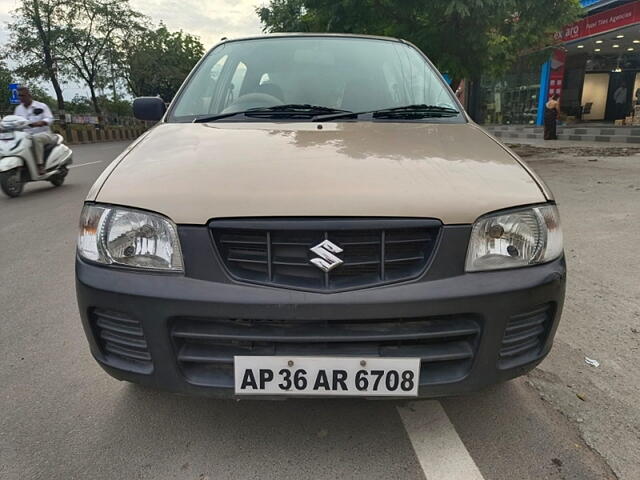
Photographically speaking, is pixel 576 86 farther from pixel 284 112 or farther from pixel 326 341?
pixel 326 341

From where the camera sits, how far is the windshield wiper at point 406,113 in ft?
8.39

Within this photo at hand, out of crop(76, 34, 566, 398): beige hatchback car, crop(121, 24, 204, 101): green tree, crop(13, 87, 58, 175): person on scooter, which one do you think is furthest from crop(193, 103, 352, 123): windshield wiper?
crop(121, 24, 204, 101): green tree

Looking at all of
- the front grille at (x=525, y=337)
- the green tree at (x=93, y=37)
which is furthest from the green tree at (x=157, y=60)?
the front grille at (x=525, y=337)

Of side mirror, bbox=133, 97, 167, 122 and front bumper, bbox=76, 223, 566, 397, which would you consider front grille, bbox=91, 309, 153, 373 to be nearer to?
front bumper, bbox=76, 223, 566, 397

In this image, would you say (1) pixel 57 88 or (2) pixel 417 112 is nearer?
(2) pixel 417 112

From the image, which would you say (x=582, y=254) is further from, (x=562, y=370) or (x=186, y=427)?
(x=186, y=427)

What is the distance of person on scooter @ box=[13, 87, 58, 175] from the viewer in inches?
313

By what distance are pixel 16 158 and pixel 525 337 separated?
26.0 ft

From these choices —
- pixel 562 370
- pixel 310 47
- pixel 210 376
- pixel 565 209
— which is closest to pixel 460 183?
pixel 210 376

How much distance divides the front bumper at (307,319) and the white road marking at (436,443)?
0.33m

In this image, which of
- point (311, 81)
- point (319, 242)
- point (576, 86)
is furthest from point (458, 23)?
point (576, 86)

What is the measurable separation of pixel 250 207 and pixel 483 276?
83 centimetres

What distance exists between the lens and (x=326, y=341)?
1.63 m

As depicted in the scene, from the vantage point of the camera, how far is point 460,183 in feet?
5.90
